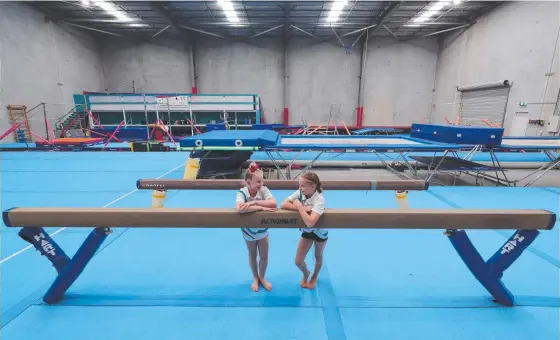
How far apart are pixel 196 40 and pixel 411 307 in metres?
18.1

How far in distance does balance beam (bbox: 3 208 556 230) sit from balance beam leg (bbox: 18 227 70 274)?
0.19 metres

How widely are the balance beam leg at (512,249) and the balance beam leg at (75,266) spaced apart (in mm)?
3079

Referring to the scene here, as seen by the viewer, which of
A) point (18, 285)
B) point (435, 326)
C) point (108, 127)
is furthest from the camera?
point (108, 127)

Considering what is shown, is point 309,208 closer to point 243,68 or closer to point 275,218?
point 275,218

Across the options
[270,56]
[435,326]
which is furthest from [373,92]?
[435,326]

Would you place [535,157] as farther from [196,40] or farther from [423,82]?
[196,40]

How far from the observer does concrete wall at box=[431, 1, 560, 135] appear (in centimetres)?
948

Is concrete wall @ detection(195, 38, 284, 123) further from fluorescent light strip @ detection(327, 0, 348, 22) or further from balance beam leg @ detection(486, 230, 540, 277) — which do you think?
balance beam leg @ detection(486, 230, 540, 277)

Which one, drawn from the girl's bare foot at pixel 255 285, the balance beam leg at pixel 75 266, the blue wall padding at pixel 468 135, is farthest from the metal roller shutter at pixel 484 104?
the balance beam leg at pixel 75 266

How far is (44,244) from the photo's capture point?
6.42 ft

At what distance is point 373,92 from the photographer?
649 inches

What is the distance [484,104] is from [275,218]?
15194 millimetres

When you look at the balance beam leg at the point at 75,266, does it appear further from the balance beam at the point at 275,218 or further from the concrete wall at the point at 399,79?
Answer: the concrete wall at the point at 399,79

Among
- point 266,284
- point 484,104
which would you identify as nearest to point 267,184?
point 266,284
